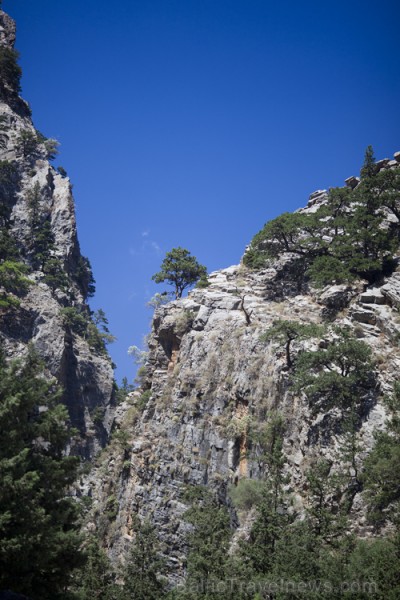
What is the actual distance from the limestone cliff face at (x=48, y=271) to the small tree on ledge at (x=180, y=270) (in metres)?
20.7

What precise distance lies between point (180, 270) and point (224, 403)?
2314cm

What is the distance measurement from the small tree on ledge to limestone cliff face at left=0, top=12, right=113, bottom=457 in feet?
68.0

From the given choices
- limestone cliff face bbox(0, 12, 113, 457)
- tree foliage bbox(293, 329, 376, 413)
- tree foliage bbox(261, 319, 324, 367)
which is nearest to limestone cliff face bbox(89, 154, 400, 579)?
tree foliage bbox(293, 329, 376, 413)

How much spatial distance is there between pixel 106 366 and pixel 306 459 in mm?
53585

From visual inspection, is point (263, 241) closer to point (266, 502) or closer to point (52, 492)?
point (266, 502)

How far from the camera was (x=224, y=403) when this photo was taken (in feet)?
126

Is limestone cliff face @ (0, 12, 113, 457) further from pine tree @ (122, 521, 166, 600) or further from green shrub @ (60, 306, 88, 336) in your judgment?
pine tree @ (122, 521, 166, 600)

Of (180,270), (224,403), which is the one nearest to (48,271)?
(180,270)

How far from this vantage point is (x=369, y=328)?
35.5m

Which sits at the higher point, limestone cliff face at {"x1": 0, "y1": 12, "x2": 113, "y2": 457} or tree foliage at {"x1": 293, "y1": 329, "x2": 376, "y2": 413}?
limestone cliff face at {"x1": 0, "y1": 12, "x2": 113, "y2": 457}

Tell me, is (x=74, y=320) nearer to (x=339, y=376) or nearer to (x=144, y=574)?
(x=144, y=574)

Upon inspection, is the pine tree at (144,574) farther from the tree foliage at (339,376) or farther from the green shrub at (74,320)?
the green shrub at (74,320)

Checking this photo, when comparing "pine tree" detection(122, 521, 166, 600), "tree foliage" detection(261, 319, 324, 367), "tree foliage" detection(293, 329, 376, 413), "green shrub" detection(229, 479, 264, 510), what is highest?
"tree foliage" detection(261, 319, 324, 367)

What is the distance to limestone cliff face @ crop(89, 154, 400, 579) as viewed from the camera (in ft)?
102
